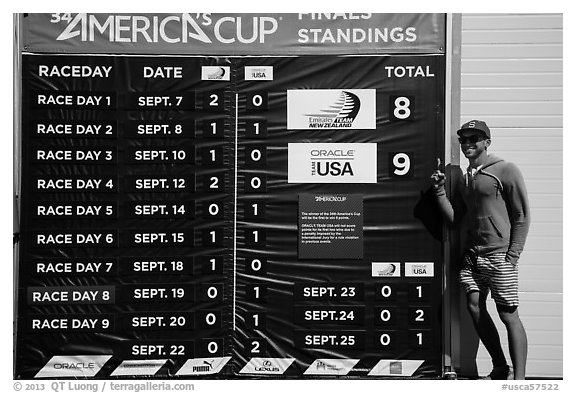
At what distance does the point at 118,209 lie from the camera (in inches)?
174

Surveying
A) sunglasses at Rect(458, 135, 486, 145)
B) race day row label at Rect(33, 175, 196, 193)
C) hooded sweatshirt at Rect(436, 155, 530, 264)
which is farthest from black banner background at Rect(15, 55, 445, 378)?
hooded sweatshirt at Rect(436, 155, 530, 264)

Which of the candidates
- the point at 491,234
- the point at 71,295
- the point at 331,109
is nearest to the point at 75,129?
the point at 71,295

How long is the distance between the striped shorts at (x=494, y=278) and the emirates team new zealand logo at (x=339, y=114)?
134 cm

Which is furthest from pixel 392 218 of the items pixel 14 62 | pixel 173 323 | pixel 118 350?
pixel 14 62

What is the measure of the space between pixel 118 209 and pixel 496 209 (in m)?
2.73

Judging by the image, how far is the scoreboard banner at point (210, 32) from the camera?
445cm

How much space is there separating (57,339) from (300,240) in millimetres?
1912

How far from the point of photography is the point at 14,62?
4.46 metres

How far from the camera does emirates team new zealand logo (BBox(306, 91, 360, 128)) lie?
443 centimetres

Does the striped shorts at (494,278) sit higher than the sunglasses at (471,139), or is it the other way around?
the sunglasses at (471,139)

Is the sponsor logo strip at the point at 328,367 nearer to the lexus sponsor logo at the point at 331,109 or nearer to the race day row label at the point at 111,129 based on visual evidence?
the lexus sponsor logo at the point at 331,109

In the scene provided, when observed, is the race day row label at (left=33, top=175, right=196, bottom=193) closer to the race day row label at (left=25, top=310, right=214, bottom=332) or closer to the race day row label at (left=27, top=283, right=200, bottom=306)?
the race day row label at (left=27, top=283, right=200, bottom=306)

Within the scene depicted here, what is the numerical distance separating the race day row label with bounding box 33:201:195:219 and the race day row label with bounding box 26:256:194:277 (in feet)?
1.03

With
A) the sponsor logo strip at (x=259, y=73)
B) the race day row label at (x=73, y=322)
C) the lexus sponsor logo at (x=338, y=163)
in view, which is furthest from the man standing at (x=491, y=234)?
the race day row label at (x=73, y=322)
